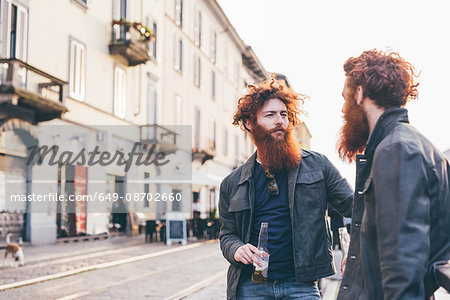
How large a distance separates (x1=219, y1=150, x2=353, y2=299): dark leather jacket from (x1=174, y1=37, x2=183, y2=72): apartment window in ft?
83.0

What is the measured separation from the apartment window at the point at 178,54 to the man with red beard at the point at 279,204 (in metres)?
25.1

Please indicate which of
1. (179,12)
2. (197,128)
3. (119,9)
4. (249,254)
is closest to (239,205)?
(249,254)

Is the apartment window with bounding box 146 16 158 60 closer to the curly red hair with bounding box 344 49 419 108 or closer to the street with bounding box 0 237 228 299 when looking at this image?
the street with bounding box 0 237 228 299

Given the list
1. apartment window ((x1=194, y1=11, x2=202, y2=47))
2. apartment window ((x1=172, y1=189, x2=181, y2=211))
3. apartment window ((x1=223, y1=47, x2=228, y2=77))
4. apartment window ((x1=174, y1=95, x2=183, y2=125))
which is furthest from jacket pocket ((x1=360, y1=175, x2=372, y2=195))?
apartment window ((x1=223, y1=47, x2=228, y2=77))

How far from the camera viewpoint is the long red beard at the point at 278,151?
3152 millimetres

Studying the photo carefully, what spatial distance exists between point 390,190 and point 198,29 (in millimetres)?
30752

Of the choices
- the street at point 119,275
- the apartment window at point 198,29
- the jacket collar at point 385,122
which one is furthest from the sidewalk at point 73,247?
the apartment window at point 198,29

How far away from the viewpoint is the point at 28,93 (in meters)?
15.4

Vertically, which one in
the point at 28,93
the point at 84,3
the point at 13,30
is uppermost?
the point at 84,3

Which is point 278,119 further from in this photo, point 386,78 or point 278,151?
point 386,78

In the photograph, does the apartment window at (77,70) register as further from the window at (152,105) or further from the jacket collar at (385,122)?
the jacket collar at (385,122)

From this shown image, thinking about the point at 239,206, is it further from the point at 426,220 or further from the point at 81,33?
the point at 81,33

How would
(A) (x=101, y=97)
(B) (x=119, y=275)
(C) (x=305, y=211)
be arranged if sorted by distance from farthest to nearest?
(A) (x=101, y=97) < (B) (x=119, y=275) < (C) (x=305, y=211)

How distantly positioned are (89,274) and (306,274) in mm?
8506
